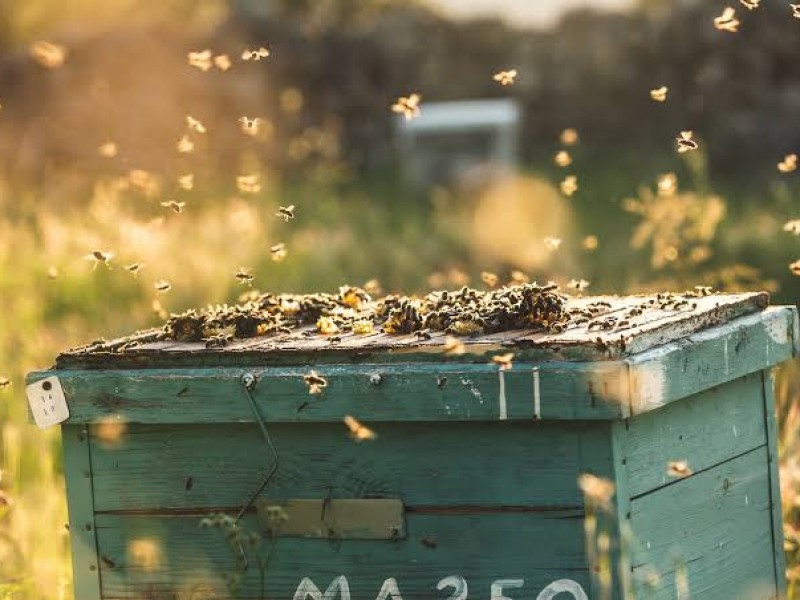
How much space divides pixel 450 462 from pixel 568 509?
0.82 ft

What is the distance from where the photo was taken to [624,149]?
1360 centimetres

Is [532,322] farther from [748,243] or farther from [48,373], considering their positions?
[748,243]

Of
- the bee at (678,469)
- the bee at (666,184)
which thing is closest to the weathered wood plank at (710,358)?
the bee at (678,469)

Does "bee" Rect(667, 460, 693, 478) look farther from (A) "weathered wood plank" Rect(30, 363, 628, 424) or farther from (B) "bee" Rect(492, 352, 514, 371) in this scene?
(B) "bee" Rect(492, 352, 514, 371)

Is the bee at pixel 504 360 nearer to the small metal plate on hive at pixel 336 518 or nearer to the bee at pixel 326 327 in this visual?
the small metal plate on hive at pixel 336 518

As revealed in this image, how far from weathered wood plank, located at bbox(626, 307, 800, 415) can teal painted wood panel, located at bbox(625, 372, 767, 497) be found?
0.18 ft

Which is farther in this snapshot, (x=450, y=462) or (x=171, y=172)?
(x=171, y=172)

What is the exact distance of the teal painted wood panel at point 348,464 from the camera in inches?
104

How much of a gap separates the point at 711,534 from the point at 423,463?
689 mm

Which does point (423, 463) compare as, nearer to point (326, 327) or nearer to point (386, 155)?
point (326, 327)

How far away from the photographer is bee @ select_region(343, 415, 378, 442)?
8.53 feet

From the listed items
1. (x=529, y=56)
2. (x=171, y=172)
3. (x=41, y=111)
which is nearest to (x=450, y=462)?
(x=171, y=172)

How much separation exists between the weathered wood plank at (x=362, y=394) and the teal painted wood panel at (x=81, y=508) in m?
0.07

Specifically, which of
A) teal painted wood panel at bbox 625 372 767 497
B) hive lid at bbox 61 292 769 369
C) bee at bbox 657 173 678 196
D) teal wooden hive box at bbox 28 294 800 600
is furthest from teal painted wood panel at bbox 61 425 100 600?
bee at bbox 657 173 678 196
